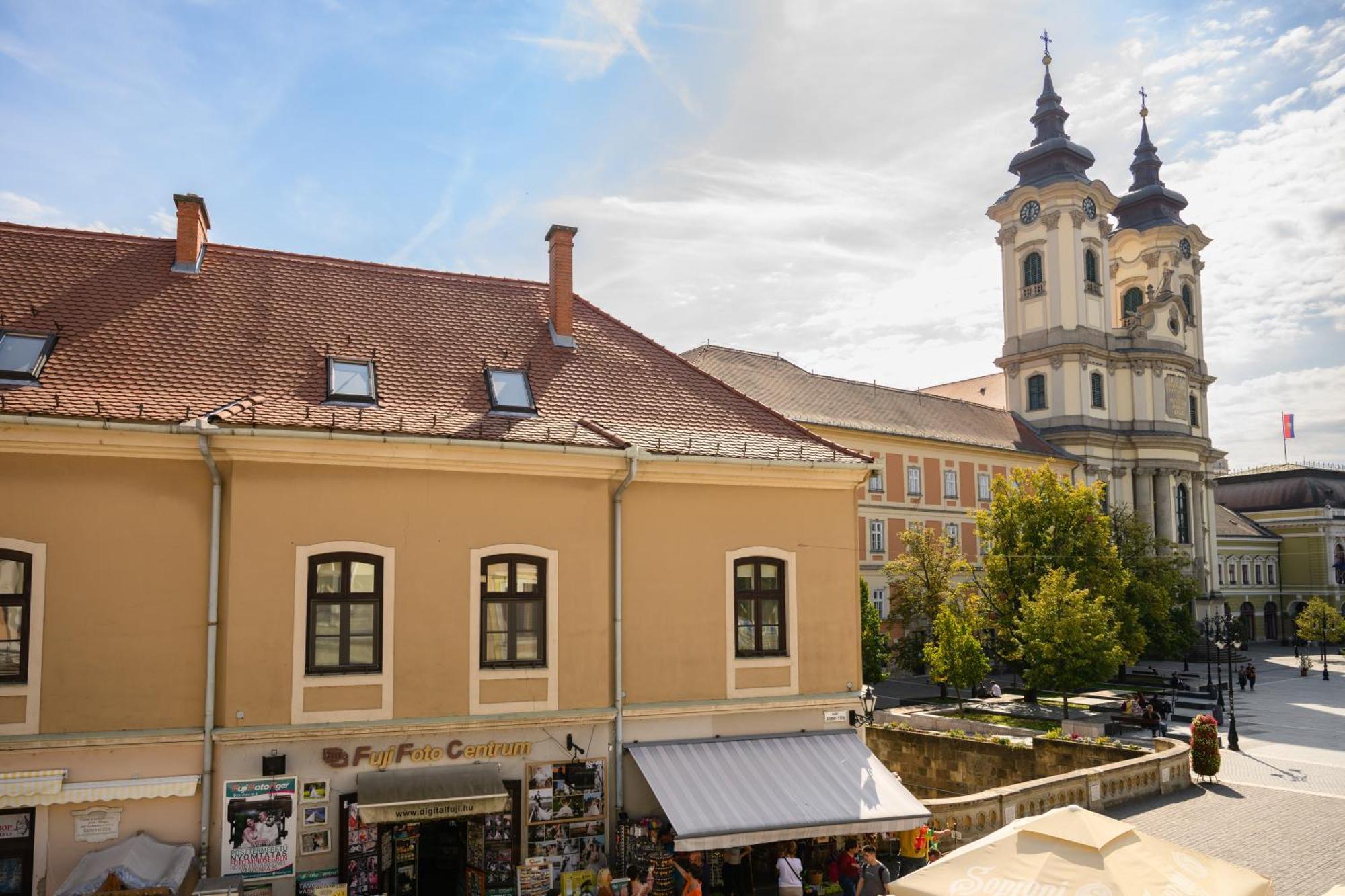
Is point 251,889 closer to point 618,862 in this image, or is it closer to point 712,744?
point 618,862

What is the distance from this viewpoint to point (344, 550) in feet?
44.1

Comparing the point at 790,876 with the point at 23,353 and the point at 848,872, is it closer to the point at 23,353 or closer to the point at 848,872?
the point at 848,872

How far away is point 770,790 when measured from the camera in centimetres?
1434

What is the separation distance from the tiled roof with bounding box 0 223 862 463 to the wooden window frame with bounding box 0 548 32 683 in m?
1.80

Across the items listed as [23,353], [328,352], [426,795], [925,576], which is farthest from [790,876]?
[925,576]

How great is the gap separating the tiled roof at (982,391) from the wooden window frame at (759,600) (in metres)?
Result: 56.5

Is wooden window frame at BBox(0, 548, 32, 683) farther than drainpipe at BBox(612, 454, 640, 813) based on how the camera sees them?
No

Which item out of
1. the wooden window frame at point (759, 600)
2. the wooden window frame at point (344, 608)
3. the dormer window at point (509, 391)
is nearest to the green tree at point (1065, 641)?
the wooden window frame at point (759, 600)

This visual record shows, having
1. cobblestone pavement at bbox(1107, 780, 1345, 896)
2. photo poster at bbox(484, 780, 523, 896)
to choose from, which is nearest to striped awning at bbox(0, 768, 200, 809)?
photo poster at bbox(484, 780, 523, 896)

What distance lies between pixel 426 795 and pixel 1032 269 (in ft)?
203

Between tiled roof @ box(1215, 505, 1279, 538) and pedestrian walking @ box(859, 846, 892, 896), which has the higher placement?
tiled roof @ box(1215, 505, 1279, 538)

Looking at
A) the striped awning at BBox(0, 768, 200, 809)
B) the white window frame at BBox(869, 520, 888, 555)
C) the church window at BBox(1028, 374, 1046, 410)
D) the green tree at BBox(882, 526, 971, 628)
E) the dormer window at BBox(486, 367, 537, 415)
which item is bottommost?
the striped awning at BBox(0, 768, 200, 809)

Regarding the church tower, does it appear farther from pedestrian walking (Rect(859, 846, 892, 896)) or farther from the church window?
pedestrian walking (Rect(859, 846, 892, 896))

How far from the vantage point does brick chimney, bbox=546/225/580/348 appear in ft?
58.1
